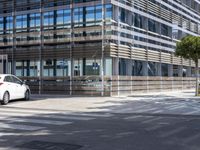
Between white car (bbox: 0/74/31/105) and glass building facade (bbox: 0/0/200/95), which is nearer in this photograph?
white car (bbox: 0/74/31/105)

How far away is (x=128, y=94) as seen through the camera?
28.3m

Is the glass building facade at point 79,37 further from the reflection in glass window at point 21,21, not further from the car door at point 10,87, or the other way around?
the car door at point 10,87

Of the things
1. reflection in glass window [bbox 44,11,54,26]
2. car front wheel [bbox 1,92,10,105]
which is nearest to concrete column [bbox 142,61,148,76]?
reflection in glass window [bbox 44,11,54,26]

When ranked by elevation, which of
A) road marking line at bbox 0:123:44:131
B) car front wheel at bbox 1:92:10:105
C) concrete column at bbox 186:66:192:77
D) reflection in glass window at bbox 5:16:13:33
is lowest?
road marking line at bbox 0:123:44:131

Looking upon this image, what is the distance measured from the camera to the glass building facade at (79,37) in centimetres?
2662

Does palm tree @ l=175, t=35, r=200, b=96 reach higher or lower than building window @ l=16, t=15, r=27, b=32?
lower

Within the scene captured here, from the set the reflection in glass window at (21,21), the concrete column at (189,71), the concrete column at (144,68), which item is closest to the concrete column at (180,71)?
the concrete column at (189,71)

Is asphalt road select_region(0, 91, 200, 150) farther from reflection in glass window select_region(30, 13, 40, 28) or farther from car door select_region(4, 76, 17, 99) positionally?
reflection in glass window select_region(30, 13, 40, 28)

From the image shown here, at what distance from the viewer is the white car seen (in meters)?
19.6

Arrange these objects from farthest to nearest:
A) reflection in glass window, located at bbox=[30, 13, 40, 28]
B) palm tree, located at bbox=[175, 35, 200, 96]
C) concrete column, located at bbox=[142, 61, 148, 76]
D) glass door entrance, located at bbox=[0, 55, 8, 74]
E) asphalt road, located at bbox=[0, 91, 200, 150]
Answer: concrete column, located at bbox=[142, 61, 148, 76] → glass door entrance, located at bbox=[0, 55, 8, 74] → reflection in glass window, located at bbox=[30, 13, 40, 28] → palm tree, located at bbox=[175, 35, 200, 96] → asphalt road, located at bbox=[0, 91, 200, 150]

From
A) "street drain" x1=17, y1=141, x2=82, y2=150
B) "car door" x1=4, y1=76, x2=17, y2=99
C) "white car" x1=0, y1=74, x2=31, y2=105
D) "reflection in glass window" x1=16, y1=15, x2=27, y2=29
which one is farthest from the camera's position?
"reflection in glass window" x1=16, y1=15, x2=27, y2=29

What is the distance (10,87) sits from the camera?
2023 centimetres

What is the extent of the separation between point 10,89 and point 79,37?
8.46 metres

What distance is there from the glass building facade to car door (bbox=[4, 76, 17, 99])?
722 cm
